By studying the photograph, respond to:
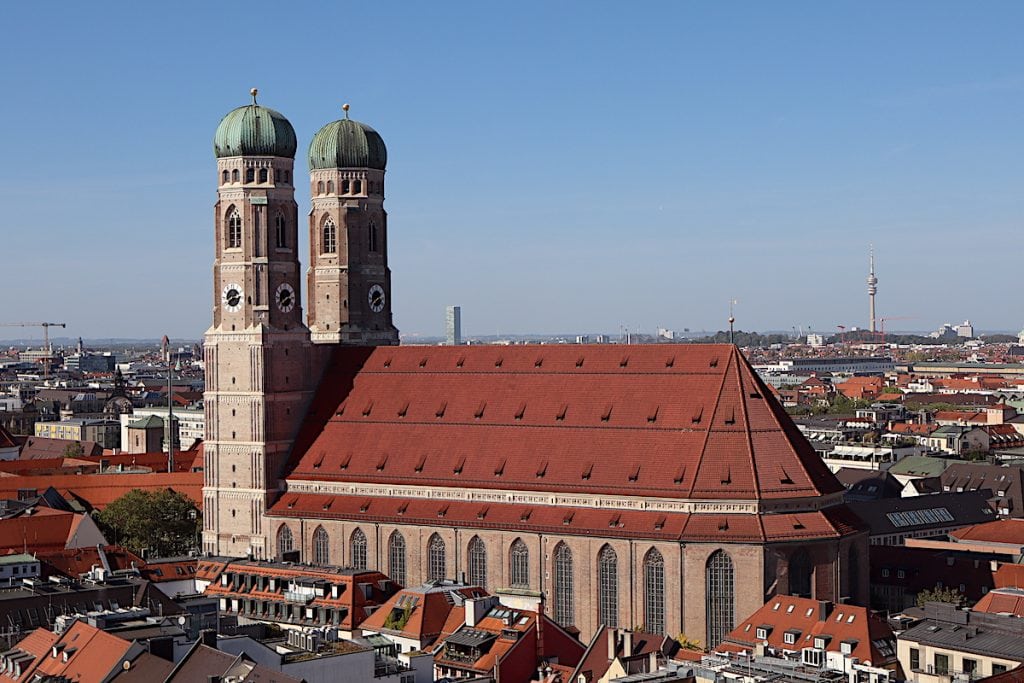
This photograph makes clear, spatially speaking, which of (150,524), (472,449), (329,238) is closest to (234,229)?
(329,238)

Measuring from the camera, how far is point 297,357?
5022 inches

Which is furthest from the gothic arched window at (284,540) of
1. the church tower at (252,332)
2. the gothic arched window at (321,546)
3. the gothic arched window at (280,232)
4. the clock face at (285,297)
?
the gothic arched window at (280,232)

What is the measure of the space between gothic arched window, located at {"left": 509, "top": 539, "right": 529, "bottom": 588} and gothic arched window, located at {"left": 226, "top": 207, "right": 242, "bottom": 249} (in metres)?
32.3

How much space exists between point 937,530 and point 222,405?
65461 mm

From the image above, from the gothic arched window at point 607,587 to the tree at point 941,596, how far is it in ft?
65.6

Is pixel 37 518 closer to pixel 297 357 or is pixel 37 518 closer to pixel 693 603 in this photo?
pixel 297 357

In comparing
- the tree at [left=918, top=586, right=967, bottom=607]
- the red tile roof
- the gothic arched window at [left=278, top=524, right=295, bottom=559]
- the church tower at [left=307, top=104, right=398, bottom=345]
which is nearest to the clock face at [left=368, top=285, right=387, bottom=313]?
the church tower at [left=307, top=104, right=398, bottom=345]

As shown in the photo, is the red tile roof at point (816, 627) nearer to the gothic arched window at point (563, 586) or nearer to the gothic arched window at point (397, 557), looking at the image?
the gothic arched window at point (563, 586)

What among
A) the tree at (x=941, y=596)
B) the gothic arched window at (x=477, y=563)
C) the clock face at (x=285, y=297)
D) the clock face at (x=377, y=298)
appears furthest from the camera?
the clock face at (x=377, y=298)

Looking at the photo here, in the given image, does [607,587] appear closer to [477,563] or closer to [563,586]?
[563,586]

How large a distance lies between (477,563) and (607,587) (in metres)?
10.5

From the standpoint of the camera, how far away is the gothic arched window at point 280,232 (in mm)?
125938

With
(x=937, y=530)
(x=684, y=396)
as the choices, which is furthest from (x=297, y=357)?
(x=937, y=530)

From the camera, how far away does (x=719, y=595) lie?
105250 millimetres
